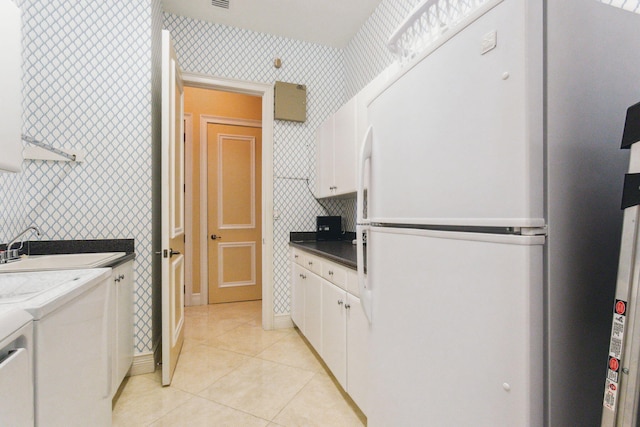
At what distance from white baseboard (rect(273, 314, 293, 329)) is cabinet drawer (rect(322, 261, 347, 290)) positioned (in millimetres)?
1160

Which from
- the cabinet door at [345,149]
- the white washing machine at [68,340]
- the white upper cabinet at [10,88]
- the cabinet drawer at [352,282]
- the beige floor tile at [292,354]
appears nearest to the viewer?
the white washing machine at [68,340]

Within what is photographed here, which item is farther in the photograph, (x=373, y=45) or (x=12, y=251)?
(x=373, y=45)

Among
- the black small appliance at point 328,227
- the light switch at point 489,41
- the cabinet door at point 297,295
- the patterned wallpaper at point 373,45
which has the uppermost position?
the patterned wallpaper at point 373,45

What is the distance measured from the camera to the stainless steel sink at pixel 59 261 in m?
1.45

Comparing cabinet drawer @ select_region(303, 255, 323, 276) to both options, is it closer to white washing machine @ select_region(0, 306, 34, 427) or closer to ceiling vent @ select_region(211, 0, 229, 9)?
white washing machine @ select_region(0, 306, 34, 427)

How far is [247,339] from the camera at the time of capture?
2.72 metres

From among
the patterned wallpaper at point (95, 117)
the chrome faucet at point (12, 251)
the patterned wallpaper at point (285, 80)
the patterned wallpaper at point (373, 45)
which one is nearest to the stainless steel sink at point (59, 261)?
the chrome faucet at point (12, 251)

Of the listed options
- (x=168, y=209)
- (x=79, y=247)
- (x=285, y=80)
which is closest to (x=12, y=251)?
(x=79, y=247)

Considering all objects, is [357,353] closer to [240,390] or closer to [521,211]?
[240,390]

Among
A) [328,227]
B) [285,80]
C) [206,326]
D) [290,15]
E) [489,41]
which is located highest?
[290,15]

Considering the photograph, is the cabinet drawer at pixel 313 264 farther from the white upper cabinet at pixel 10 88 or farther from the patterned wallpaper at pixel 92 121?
the white upper cabinet at pixel 10 88

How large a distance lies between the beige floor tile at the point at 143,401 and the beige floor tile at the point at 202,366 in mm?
87

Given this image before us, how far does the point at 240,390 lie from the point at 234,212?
243 cm

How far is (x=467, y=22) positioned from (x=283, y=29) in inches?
105
